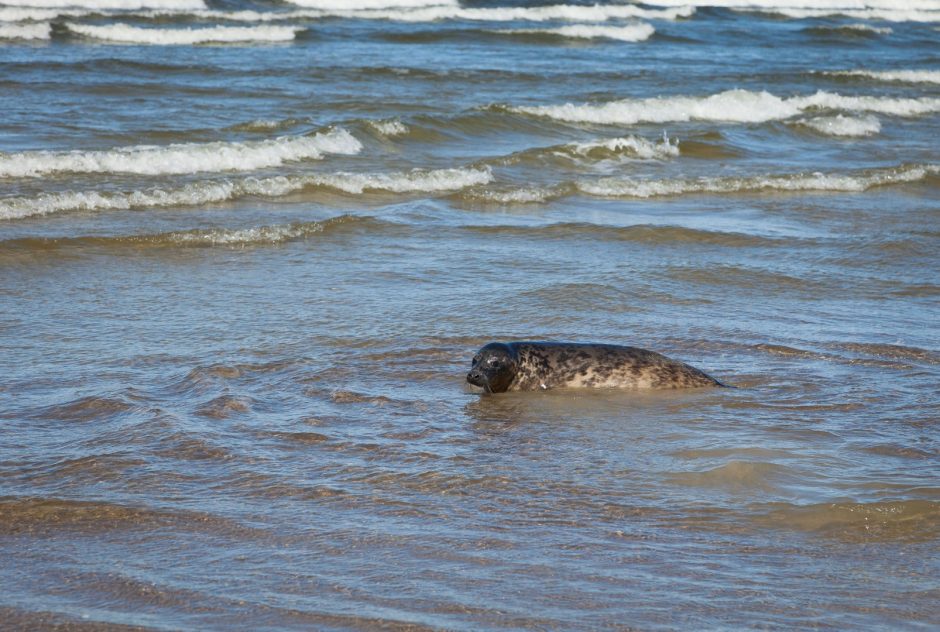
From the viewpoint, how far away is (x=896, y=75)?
27.5 meters

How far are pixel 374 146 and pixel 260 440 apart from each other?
398 inches

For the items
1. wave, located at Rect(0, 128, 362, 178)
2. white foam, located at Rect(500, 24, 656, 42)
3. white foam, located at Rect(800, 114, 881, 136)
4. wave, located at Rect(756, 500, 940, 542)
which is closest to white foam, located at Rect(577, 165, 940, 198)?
wave, located at Rect(0, 128, 362, 178)

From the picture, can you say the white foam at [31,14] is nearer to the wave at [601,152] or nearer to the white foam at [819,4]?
the wave at [601,152]

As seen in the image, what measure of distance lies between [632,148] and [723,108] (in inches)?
192

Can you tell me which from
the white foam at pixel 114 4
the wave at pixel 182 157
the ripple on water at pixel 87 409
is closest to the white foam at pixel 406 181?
the wave at pixel 182 157

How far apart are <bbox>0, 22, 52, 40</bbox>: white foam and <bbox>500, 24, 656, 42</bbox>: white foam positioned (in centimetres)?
1161

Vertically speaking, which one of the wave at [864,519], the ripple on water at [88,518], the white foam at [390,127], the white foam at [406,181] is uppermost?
the white foam at [390,127]

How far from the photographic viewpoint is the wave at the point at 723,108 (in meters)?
19.3

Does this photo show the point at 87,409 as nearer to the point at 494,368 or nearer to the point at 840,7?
the point at 494,368

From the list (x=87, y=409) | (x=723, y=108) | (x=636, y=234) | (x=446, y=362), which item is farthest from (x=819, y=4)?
(x=87, y=409)

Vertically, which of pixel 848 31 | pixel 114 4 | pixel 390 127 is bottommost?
pixel 390 127

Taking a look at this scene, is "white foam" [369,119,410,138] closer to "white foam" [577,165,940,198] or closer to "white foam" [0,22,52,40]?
"white foam" [577,165,940,198]

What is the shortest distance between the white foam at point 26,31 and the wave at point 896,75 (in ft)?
54.8

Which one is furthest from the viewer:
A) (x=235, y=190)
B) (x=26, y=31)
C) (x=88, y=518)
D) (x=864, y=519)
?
(x=26, y=31)
